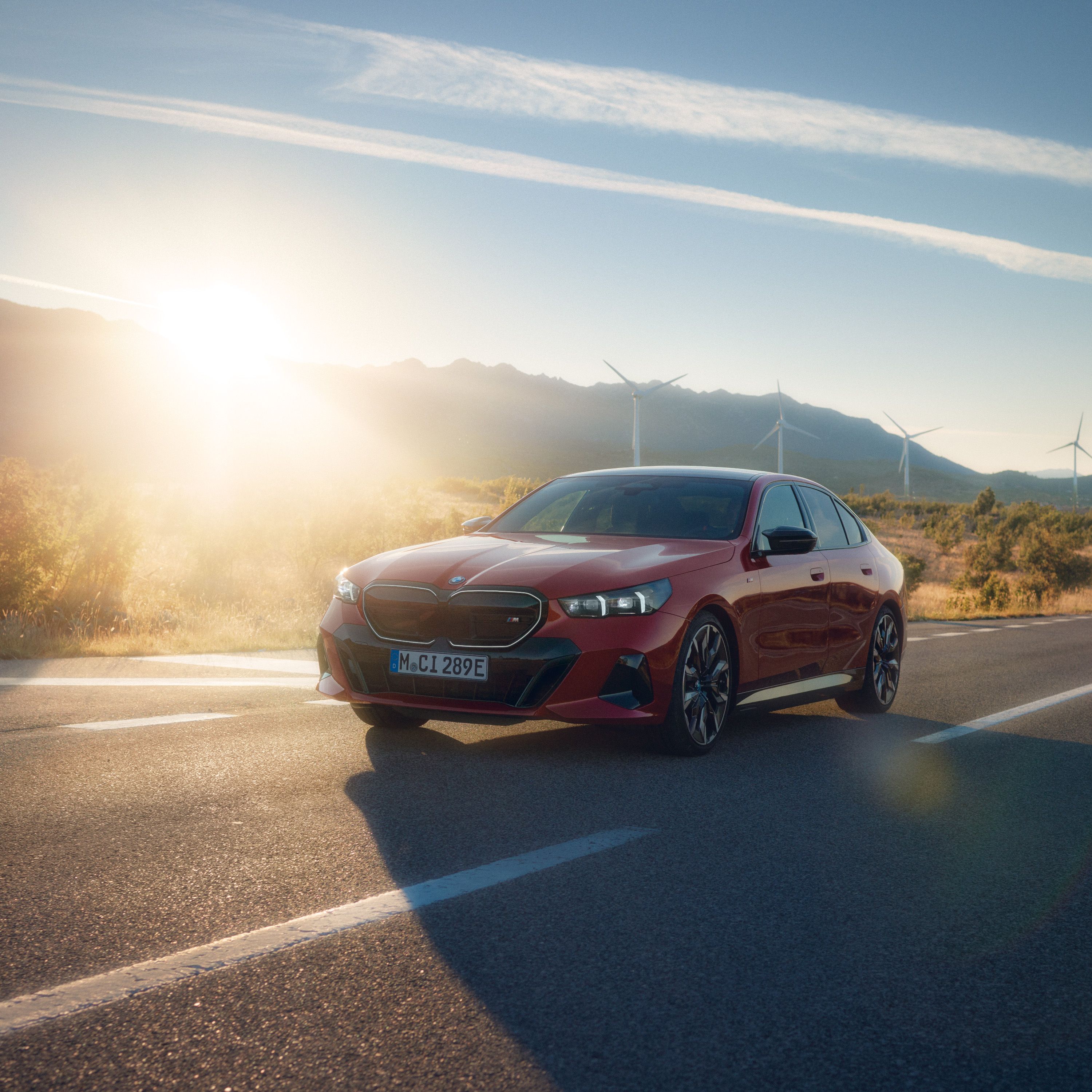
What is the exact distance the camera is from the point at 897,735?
720cm

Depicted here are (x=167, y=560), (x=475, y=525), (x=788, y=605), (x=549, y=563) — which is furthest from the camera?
(x=167, y=560)

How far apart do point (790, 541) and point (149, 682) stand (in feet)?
16.3

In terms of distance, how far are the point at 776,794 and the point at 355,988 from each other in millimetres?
2901

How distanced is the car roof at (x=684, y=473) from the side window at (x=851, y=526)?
0.90 m

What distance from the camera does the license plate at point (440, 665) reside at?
5.59 m

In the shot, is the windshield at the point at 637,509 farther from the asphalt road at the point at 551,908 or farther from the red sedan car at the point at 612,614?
the asphalt road at the point at 551,908

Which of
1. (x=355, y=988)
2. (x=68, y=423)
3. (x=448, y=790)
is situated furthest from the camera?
(x=68, y=423)

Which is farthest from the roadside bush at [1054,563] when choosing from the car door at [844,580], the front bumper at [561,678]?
the front bumper at [561,678]

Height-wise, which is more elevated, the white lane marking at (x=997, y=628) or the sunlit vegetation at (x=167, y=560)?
the sunlit vegetation at (x=167, y=560)

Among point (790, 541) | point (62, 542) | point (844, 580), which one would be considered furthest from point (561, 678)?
point (62, 542)

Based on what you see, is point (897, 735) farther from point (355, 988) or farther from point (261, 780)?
point (355, 988)

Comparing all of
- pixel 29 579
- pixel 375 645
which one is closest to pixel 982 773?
pixel 375 645

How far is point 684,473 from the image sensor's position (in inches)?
299

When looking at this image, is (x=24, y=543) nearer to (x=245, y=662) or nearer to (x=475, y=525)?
(x=245, y=662)
